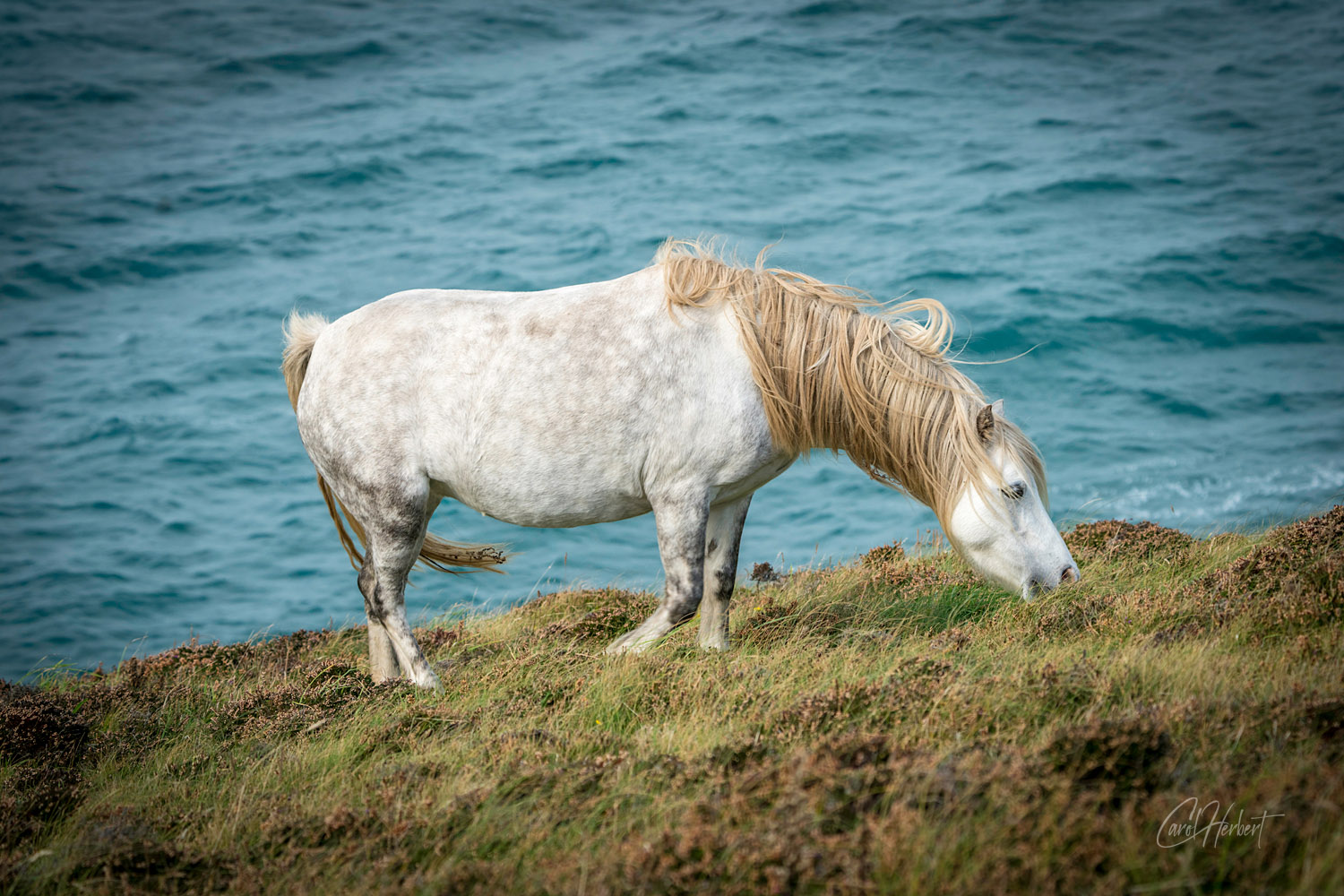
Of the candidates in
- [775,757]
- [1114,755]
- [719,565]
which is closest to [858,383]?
[719,565]

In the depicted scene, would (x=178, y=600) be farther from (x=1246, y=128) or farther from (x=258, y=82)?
(x=1246, y=128)

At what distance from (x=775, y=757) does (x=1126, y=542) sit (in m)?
4.05

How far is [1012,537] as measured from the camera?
466cm

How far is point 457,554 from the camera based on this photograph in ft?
19.2

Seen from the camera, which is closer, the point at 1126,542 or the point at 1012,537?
the point at 1012,537

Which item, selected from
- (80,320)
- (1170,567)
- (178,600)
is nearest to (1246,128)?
(1170,567)

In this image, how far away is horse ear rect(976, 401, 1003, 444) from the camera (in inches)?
180

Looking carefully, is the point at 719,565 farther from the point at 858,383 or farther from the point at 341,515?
the point at 341,515

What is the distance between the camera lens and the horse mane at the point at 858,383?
15.3ft

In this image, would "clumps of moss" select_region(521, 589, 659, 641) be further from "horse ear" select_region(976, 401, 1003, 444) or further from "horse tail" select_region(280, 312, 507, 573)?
"horse ear" select_region(976, 401, 1003, 444)

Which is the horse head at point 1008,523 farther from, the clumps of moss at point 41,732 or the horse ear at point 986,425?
the clumps of moss at point 41,732

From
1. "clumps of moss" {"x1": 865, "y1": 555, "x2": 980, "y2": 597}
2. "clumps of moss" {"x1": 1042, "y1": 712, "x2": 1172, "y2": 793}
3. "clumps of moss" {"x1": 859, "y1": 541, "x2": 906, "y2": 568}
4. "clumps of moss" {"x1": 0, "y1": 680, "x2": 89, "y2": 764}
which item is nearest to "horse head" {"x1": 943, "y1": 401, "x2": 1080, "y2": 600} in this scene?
"clumps of moss" {"x1": 865, "y1": 555, "x2": 980, "y2": 597}

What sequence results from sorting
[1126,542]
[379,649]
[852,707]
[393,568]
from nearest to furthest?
[852,707]
[393,568]
[379,649]
[1126,542]

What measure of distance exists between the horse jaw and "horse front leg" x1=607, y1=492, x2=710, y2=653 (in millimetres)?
1369
